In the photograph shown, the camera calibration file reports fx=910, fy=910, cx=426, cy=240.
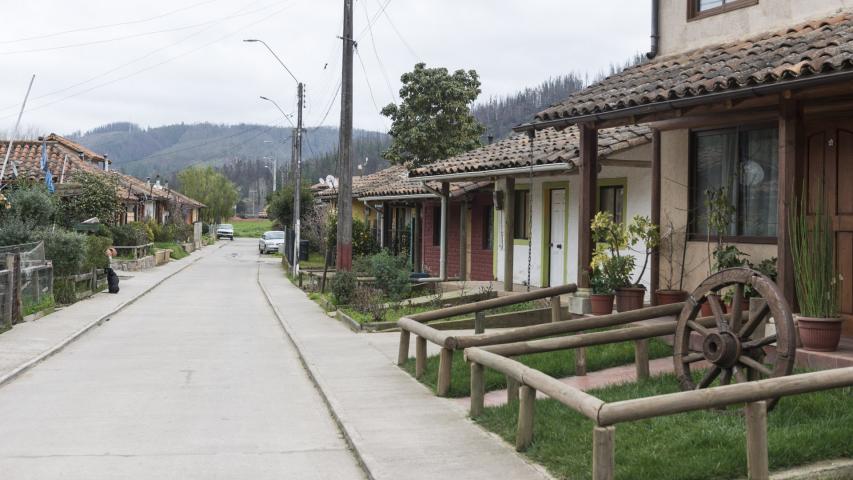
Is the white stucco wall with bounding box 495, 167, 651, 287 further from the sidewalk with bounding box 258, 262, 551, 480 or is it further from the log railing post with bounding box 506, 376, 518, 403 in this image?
the log railing post with bounding box 506, 376, 518, 403

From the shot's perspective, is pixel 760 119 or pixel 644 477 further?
pixel 760 119

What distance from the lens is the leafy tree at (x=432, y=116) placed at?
127 feet

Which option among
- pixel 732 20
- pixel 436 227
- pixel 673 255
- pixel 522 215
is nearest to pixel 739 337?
pixel 673 255

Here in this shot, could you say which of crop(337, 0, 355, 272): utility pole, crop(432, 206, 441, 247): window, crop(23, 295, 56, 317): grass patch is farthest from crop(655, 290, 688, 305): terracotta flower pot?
crop(432, 206, 441, 247): window

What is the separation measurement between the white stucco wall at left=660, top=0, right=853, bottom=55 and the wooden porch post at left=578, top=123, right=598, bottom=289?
2035 mm

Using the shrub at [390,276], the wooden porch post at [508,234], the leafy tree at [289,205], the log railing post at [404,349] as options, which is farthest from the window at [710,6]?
the leafy tree at [289,205]

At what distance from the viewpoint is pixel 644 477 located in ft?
19.7

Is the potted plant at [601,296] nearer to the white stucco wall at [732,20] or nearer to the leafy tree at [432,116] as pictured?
the white stucco wall at [732,20]

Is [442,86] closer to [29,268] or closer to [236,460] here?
[29,268]

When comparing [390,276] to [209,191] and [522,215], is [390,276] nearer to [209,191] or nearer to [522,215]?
[522,215]

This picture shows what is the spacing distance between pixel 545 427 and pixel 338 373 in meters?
4.74

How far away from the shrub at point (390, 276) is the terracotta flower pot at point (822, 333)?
12747 mm

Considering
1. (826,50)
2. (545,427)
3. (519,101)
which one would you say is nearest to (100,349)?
(545,427)

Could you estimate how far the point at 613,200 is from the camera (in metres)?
17.6
